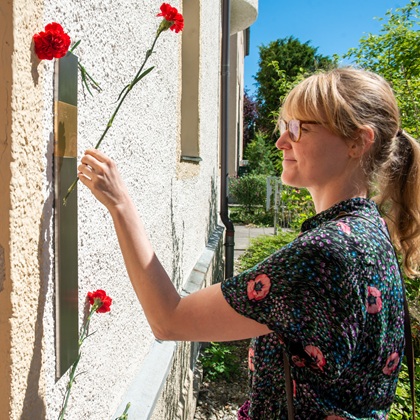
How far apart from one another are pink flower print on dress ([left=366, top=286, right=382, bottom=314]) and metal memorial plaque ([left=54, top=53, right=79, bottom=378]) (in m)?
0.67

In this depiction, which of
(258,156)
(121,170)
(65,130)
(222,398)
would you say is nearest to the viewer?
(65,130)

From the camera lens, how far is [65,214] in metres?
1.15

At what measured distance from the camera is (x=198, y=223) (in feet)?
14.7

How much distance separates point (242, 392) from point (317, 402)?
12.0ft

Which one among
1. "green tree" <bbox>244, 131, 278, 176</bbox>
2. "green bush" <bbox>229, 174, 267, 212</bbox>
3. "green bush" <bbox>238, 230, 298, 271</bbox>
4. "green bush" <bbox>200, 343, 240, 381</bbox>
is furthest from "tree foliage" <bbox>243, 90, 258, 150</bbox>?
"green bush" <bbox>200, 343, 240, 381</bbox>

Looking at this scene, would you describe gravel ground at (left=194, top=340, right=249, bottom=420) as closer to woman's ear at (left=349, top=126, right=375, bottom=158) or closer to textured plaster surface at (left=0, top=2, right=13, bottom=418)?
woman's ear at (left=349, top=126, right=375, bottom=158)

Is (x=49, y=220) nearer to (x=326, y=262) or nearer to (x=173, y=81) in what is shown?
(x=326, y=262)

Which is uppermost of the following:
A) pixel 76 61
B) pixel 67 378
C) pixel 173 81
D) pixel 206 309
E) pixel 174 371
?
pixel 173 81

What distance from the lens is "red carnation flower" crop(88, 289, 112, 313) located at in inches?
50.3

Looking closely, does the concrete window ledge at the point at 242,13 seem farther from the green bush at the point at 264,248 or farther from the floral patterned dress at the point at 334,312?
the floral patterned dress at the point at 334,312

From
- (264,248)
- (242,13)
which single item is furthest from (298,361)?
(264,248)

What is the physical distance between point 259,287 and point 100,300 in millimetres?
446

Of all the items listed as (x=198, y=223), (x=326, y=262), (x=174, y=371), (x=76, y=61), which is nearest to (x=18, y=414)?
(x=326, y=262)

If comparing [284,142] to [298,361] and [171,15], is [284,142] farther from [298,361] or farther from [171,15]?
[298,361]
